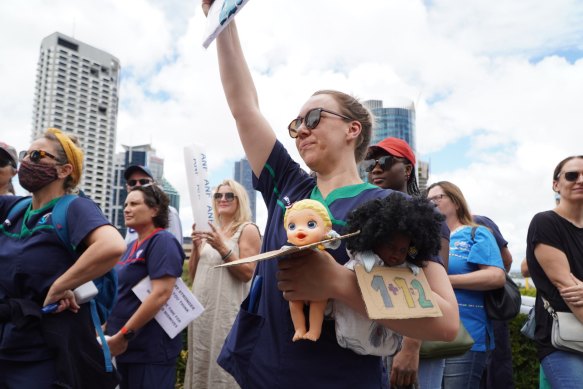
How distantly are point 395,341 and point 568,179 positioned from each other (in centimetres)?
238

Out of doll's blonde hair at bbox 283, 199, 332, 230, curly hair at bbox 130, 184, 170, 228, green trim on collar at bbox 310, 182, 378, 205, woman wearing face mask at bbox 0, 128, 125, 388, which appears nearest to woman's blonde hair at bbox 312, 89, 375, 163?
green trim on collar at bbox 310, 182, 378, 205

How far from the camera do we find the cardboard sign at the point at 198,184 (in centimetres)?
388

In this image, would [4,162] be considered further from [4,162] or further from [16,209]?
[16,209]

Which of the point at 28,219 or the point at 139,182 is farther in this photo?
the point at 139,182

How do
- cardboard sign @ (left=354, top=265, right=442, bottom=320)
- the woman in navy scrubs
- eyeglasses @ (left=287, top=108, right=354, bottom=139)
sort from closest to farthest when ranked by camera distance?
cardboard sign @ (left=354, top=265, right=442, bottom=320)
eyeglasses @ (left=287, top=108, right=354, bottom=139)
the woman in navy scrubs

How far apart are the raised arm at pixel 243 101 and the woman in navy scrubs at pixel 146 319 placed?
2.06 metres

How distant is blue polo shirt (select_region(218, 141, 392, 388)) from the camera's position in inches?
58.9

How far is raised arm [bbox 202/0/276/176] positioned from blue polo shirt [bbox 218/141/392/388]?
171 millimetres

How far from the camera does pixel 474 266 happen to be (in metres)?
3.63

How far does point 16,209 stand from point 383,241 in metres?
2.30

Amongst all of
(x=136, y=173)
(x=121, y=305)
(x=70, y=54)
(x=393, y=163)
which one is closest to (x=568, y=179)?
(x=393, y=163)

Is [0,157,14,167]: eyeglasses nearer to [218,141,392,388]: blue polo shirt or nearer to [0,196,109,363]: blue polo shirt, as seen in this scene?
[0,196,109,363]: blue polo shirt

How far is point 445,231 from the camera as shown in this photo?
7.87ft

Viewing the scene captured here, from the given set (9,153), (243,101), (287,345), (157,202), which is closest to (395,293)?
(287,345)
